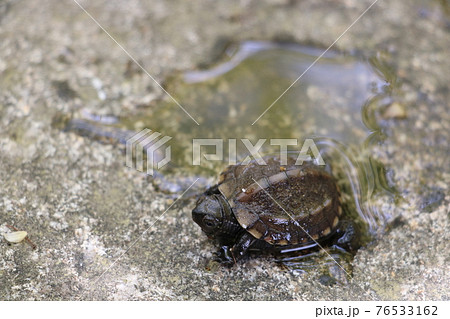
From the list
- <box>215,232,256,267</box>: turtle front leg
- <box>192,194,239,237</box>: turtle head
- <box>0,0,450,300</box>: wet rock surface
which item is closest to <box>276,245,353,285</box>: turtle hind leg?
<box>0,0,450,300</box>: wet rock surface

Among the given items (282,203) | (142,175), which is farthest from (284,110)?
(142,175)

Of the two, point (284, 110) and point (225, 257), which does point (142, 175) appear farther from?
point (284, 110)

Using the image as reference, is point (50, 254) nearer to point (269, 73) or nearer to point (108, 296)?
point (108, 296)

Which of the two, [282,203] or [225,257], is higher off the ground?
[282,203]

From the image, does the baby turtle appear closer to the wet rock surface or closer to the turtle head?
the turtle head

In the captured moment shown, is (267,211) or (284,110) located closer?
(267,211)
